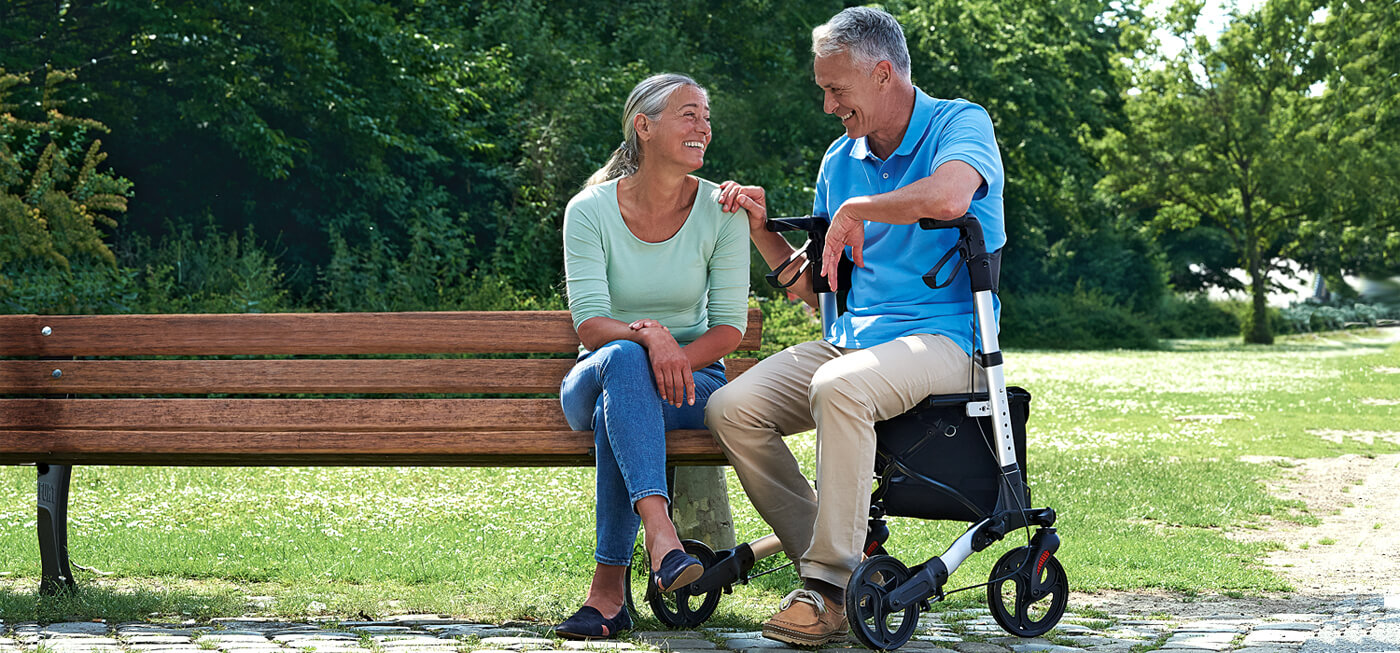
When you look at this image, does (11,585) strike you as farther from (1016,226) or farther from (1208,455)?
(1016,226)

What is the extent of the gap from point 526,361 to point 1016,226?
38.8 m

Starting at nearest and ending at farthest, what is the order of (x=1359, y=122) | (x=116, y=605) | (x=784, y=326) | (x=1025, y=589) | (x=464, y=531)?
(x=1025, y=589), (x=116, y=605), (x=464, y=531), (x=784, y=326), (x=1359, y=122)

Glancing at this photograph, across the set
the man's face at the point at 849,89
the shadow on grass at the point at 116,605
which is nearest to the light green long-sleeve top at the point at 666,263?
the man's face at the point at 849,89

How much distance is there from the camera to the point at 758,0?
30.1m

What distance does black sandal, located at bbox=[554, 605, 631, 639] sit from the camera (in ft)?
12.2

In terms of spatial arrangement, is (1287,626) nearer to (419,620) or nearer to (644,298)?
(644,298)

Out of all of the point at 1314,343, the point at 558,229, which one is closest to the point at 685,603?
the point at 558,229

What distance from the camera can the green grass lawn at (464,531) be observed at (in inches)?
175

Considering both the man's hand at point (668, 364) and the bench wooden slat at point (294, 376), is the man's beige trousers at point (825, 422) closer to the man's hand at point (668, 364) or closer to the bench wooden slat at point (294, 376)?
the man's hand at point (668, 364)

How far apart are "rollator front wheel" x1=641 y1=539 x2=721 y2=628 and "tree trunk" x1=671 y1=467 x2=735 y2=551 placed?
788 millimetres

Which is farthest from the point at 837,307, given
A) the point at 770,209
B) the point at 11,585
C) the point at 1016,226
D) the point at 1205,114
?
the point at 1016,226

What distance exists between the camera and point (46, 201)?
14.1m

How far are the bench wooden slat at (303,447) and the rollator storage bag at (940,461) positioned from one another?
0.57 metres

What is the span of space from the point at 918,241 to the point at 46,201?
12.9 meters
